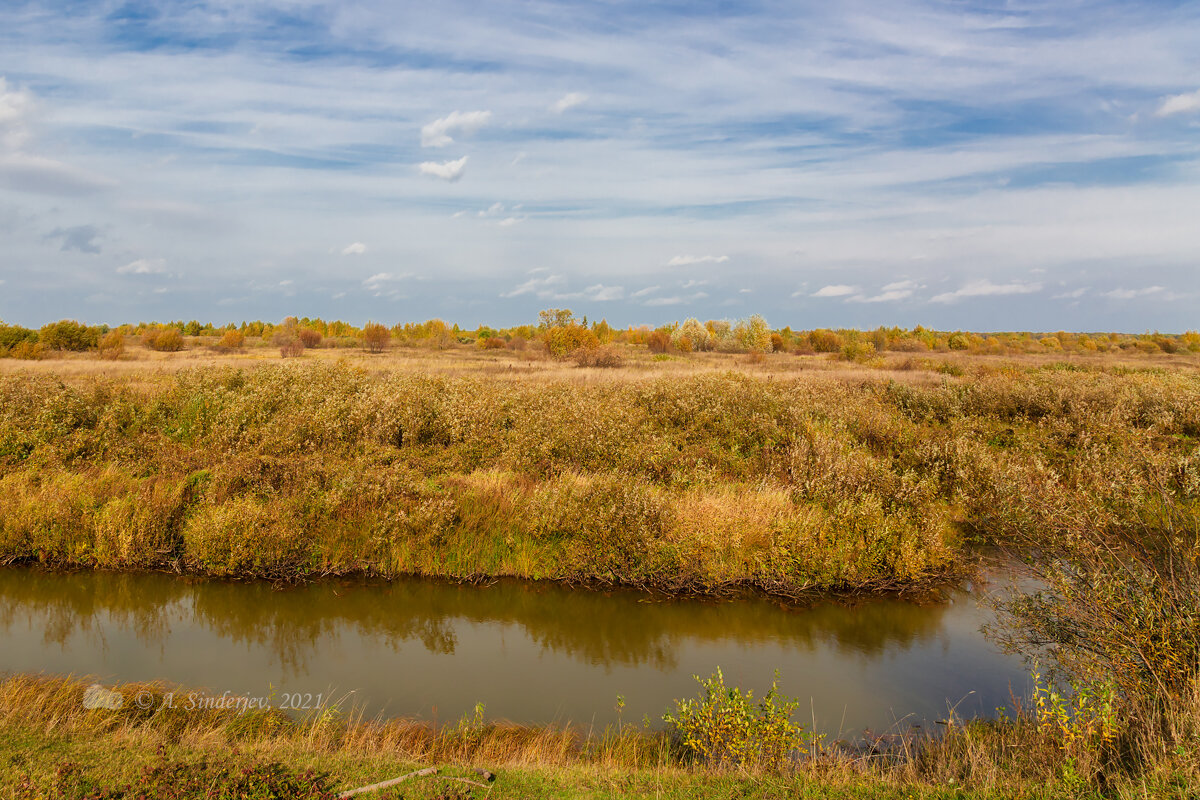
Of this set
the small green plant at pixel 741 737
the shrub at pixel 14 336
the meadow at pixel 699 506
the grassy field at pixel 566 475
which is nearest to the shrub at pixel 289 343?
the shrub at pixel 14 336

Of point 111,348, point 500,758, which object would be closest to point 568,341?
point 111,348

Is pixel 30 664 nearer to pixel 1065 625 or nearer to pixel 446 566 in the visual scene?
pixel 446 566

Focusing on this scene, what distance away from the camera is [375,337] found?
67.3m

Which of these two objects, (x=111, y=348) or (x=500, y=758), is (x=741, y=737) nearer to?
(x=500, y=758)

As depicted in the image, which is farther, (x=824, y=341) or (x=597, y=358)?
(x=824, y=341)

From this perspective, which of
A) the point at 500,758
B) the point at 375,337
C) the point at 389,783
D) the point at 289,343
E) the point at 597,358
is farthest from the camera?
the point at 375,337

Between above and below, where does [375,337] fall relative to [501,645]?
above

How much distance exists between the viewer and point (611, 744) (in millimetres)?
8438

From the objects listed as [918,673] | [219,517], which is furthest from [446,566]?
[918,673]

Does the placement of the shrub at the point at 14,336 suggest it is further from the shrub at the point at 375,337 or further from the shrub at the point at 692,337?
the shrub at the point at 692,337

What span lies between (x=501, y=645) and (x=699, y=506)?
17.1 ft

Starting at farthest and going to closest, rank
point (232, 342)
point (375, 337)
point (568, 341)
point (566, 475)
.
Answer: point (375, 337) → point (232, 342) → point (568, 341) → point (566, 475)

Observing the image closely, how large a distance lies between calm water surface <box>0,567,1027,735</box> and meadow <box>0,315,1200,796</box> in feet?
2.21

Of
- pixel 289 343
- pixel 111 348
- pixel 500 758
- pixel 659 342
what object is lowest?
pixel 500 758
